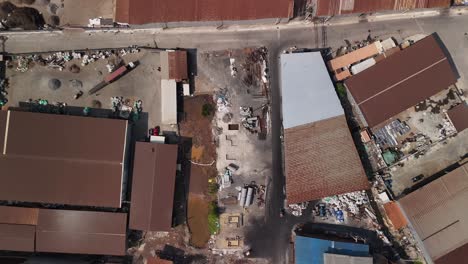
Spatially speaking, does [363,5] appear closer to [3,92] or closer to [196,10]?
[196,10]

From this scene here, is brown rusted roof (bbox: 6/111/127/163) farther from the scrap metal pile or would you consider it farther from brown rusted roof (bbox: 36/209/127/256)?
brown rusted roof (bbox: 36/209/127/256)

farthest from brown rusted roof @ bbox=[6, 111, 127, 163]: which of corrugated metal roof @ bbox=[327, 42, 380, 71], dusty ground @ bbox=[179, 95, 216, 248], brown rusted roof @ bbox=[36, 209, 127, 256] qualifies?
corrugated metal roof @ bbox=[327, 42, 380, 71]

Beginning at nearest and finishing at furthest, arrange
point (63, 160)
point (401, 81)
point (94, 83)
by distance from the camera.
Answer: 1. point (63, 160)
2. point (401, 81)
3. point (94, 83)

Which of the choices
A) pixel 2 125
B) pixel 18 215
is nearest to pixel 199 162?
pixel 18 215

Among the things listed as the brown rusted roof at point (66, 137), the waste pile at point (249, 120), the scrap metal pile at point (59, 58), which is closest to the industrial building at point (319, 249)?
the waste pile at point (249, 120)

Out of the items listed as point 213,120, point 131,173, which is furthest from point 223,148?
point 131,173

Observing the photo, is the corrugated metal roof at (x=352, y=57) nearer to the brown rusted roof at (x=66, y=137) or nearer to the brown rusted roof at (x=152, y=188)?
the brown rusted roof at (x=152, y=188)
